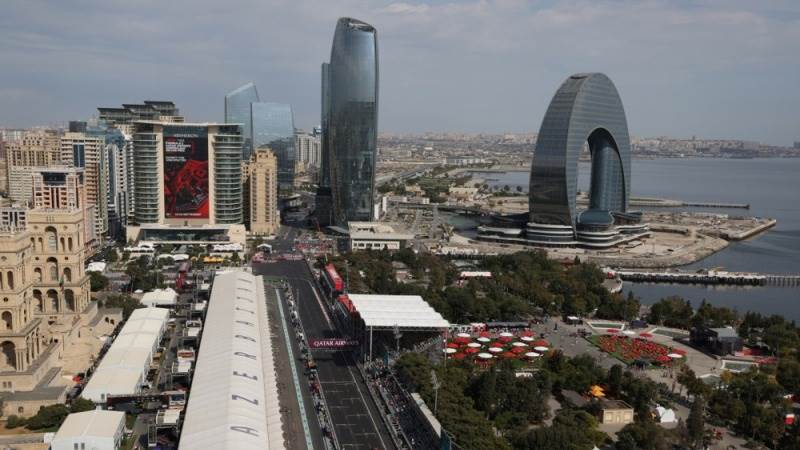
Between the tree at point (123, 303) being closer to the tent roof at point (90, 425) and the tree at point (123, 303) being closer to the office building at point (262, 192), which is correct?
the tent roof at point (90, 425)

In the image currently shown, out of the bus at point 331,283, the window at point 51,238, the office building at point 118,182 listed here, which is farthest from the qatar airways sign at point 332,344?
the office building at point 118,182

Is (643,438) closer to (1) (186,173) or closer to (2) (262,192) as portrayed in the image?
(1) (186,173)

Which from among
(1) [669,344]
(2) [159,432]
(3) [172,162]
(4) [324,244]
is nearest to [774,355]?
(1) [669,344]

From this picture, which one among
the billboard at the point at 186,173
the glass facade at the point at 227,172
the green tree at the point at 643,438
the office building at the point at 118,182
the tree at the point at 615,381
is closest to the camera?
the green tree at the point at 643,438

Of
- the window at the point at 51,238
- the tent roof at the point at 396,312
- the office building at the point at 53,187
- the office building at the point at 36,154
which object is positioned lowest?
the tent roof at the point at 396,312

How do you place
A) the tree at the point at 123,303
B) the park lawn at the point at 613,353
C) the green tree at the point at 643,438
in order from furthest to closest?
the tree at the point at 123,303
the park lawn at the point at 613,353
the green tree at the point at 643,438

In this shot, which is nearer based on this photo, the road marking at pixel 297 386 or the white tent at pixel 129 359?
the road marking at pixel 297 386
